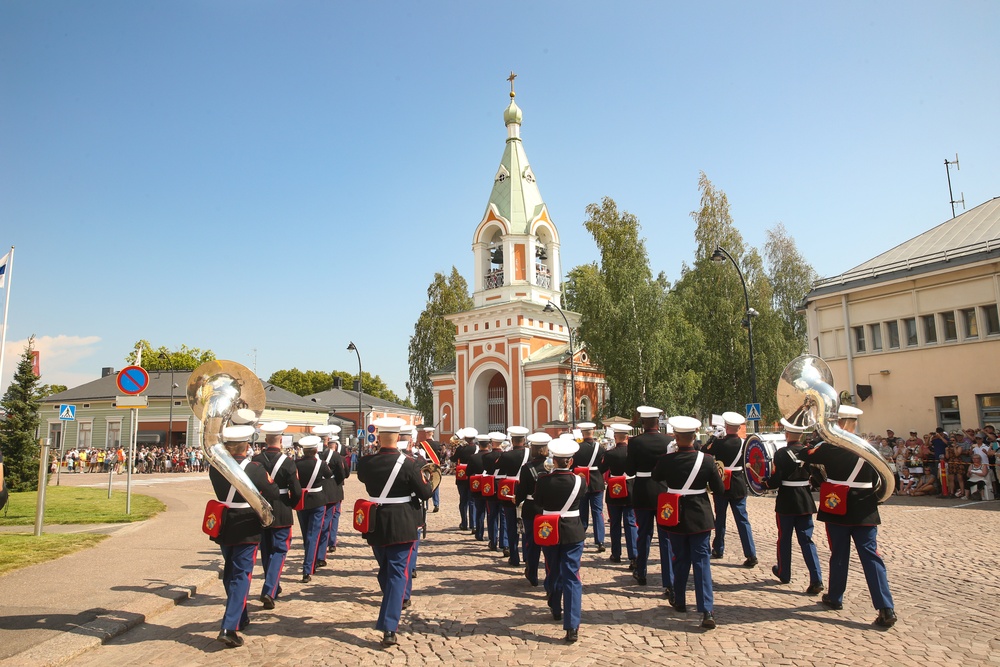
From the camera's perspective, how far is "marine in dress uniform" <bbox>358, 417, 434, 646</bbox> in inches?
250

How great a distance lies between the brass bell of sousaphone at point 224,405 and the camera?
630 cm

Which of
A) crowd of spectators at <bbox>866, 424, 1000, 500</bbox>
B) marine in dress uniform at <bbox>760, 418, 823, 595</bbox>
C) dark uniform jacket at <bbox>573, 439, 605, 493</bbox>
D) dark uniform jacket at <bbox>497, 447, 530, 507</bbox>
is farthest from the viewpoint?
crowd of spectators at <bbox>866, 424, 1000, 500</bbox>

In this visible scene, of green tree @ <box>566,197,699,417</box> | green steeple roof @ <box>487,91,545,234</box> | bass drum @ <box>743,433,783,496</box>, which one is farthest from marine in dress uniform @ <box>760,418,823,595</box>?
green steeple roof @ <box>487,91,545,234</box>

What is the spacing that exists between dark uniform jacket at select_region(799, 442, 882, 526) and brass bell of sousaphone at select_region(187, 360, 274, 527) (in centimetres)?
567

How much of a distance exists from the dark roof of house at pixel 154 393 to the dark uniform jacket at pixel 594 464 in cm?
3741

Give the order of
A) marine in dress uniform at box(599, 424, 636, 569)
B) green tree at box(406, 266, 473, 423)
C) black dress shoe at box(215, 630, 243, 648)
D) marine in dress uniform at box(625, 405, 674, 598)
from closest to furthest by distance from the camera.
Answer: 1. black dress shoe at box(215, 630, 243, 648)
2. marine in dress uniform at box(625, 405, 674, 598)
3. marine in dress uniform at box(599, 424, 636, 569)
4. green tree at box(406, 266, 473, 423)

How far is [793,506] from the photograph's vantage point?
7949mm

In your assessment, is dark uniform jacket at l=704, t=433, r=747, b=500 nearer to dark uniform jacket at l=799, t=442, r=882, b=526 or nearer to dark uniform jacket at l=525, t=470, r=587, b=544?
dark uniform jacket at l=799, t=442, r=882, b=526

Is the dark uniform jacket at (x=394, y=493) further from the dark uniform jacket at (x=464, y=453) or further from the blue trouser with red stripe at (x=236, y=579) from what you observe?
the dark uniform jacket at (x=464, y=453)

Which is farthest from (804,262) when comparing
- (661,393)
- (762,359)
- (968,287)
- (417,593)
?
(417,593)

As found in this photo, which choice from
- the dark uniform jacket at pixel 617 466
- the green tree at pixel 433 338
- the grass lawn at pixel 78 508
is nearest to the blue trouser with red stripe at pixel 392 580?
the dark uniform jacket at pixel 617 466

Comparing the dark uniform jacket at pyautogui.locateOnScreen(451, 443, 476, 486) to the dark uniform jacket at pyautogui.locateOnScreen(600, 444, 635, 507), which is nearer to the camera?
the dark uniform jacket at pyautogui.locateOnScreen(600, 444, 635, 507)

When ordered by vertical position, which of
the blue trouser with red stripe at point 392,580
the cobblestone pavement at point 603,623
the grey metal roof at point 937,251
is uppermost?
the grey metal roof at point 937,251

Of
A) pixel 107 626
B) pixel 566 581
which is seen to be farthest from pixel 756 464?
pixel 107 626
